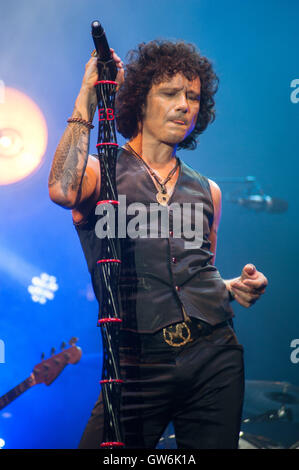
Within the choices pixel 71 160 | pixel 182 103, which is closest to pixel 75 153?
pixel 71 160

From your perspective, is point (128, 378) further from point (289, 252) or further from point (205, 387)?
point (289, 252)

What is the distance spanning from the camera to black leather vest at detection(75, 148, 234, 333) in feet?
5.10

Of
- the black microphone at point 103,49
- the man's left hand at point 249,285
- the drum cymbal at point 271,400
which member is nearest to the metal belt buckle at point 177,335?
the man's left hand at point 249,285

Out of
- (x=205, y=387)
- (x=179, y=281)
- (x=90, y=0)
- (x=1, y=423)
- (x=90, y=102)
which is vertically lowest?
(x=1, y=423)

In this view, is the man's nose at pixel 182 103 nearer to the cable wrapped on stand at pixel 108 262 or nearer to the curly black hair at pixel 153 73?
the curly black hair at pixel 153 73

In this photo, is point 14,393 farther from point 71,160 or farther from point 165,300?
point 71,160

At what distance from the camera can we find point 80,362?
4.23 meters

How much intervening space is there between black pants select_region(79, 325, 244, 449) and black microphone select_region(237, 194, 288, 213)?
3.40 metres

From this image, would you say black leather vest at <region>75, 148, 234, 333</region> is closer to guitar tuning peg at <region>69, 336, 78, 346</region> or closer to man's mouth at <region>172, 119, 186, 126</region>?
man's mouth at <region>172, 119, 186, 126</region>

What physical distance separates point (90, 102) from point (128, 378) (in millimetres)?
894

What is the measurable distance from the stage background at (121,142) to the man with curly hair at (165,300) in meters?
2.33

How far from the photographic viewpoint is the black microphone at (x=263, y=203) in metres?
4.83

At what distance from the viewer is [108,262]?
1.31 m
